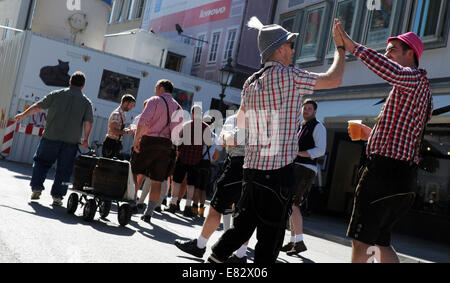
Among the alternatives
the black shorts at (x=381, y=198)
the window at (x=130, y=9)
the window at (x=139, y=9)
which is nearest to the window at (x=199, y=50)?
the window at (x=139, y=9)

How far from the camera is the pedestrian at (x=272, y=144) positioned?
4586 mm

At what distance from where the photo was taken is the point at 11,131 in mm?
19641

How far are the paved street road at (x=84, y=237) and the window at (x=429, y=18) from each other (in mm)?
6794

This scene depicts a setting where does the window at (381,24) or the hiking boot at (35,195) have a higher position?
the window at (381,24)

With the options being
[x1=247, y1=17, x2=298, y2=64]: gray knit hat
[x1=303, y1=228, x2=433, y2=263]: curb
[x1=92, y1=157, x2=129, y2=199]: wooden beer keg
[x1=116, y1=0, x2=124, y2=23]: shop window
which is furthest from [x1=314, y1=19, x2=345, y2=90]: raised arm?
[x1=116, y1=0, x2=124, y2=23]: shop window

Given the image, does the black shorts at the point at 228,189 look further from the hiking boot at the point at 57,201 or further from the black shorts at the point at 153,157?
the hiking boot at the point at 57,201

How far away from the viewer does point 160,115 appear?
9836 mm

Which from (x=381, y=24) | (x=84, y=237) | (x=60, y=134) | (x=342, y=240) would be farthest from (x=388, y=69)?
(x=381, y=24)

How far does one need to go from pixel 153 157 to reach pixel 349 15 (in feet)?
37.8

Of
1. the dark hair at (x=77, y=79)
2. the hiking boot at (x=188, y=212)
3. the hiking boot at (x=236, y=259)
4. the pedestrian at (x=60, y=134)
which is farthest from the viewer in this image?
the hiking boot at (x=188, y=212)

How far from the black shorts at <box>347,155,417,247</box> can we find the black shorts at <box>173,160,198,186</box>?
8.58 meters

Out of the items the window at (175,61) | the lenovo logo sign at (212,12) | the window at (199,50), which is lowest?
the window at (175,61)

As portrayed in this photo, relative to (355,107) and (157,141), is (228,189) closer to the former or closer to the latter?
(157,141)
